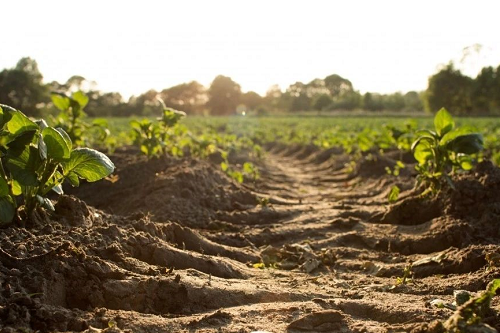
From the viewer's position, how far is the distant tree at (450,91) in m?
60.6

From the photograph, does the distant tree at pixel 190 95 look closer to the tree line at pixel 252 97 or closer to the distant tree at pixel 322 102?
the tree line at pixel 252 97

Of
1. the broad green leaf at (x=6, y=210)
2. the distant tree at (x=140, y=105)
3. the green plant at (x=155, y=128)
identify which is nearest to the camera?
the broad green leaf at (x=6, y=210)

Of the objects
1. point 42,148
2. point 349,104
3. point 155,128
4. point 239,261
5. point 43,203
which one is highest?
point 349,104

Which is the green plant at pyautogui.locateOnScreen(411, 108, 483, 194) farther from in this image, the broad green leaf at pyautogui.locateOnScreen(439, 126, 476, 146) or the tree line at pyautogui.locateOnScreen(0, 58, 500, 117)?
the tree line at pyautogui.locateOnScreen(0, 58, 500, 117)

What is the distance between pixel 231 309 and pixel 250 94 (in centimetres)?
8900

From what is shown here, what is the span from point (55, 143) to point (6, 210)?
0.47 meters

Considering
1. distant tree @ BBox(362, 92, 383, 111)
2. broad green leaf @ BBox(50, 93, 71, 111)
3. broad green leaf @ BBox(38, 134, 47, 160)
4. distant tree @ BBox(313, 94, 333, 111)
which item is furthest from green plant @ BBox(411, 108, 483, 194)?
distant tree @ BBox(313, 94, 333, 111)

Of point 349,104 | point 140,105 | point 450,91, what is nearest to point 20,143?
point 450,91

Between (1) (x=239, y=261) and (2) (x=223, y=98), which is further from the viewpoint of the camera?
(2) (x=223, y=98)

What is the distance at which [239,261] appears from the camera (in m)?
3.98

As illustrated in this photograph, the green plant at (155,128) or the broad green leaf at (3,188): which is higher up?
the green plant at (155,128)

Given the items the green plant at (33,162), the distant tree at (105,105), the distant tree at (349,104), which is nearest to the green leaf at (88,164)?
the green plant at (33,162)

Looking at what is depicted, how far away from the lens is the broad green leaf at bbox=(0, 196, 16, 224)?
256cm

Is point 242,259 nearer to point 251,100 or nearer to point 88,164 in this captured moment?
point 88,164
